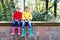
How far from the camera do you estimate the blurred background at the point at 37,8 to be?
9102mm

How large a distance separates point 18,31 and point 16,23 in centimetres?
33

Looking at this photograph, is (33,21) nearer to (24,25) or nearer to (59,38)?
(24,25)

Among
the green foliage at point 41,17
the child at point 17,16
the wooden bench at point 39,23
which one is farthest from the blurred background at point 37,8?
the child at point 17,16

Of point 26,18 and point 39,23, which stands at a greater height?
point 26,18

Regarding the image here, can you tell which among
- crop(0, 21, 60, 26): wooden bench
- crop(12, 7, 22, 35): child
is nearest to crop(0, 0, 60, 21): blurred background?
crop(0, 21, 60, 26): wooden bench

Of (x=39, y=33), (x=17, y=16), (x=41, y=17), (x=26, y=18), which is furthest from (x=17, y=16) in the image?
(x=41, y=17)

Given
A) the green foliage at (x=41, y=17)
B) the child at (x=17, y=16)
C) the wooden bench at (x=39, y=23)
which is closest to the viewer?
the child at (x=17, y=16)

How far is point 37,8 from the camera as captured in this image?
34.5 ft

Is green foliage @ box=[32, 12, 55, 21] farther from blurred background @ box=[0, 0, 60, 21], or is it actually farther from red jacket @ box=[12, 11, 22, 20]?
red jacket @ box=[12, 11, 22, 20]

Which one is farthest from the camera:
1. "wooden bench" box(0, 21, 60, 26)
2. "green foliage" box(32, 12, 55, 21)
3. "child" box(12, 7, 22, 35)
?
"green foliage" box(32, 12, 55, 21)

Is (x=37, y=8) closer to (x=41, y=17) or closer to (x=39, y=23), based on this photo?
(x=41, y=17)

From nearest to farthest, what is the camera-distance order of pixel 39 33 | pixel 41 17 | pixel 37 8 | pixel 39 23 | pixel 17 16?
pixel 17 16 → pixel 39 23 → pixel 39 33 → pixel 41 17 → pixel 37 8

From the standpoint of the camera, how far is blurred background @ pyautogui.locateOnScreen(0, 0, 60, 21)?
910 cm

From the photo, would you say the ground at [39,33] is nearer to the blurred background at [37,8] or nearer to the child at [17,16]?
the child at [17,16]
